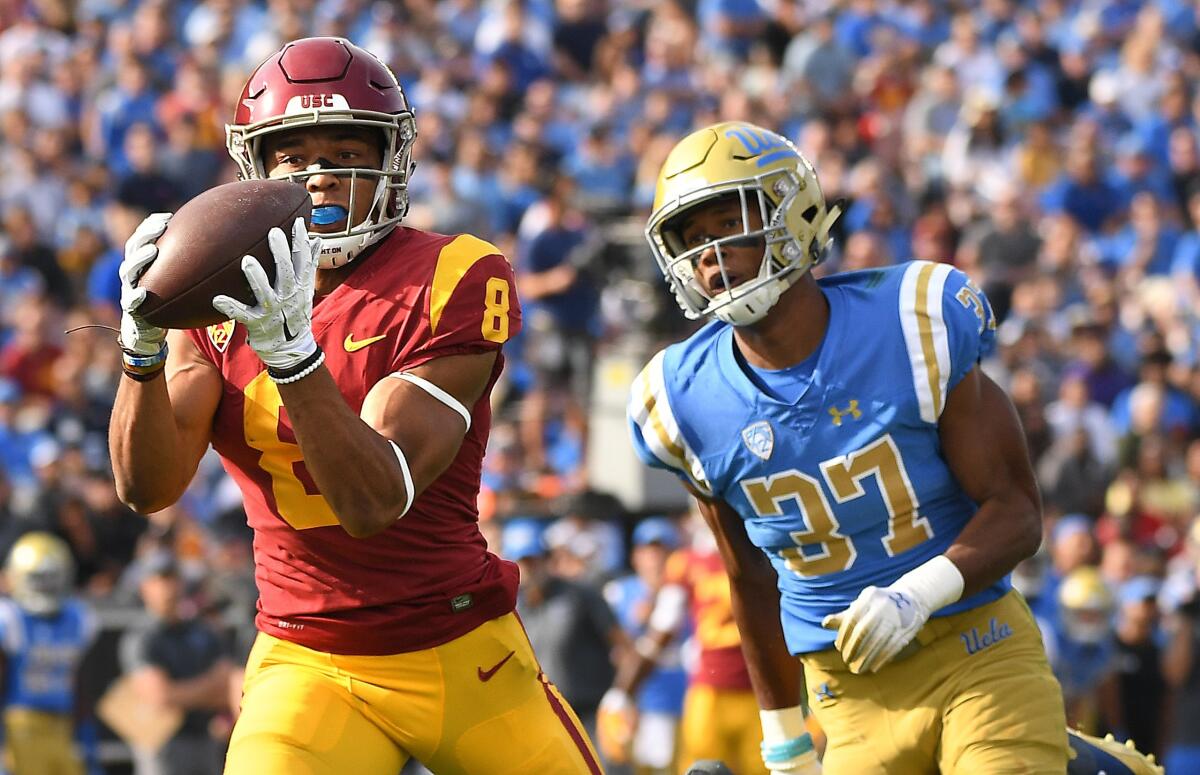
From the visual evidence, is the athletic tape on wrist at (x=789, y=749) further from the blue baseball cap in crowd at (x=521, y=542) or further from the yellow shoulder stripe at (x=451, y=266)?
the blue baseball cap in crowd at (x=521, y=542)

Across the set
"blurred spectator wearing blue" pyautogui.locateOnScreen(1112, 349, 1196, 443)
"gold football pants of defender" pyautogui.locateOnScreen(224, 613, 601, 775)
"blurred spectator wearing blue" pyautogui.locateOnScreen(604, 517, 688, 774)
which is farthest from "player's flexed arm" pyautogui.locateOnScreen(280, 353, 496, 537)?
"blurred spectator wearing blue" pyautogui.locateOnScreen(1112, 349, 1196, 443)

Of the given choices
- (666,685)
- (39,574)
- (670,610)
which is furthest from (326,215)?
(39,574)

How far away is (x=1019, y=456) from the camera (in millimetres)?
4266

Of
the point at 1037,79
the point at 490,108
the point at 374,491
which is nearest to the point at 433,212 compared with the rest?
the point at 490,108

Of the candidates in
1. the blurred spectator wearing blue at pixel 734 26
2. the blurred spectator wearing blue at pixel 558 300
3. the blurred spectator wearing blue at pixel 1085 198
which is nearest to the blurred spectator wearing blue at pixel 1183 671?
the blurred spectator wearing blue at pixel 558 300

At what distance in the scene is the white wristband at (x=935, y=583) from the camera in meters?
4.04

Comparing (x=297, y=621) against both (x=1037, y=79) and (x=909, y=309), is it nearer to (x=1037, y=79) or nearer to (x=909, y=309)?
(x=909, y=309)

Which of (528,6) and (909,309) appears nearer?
(909,309)

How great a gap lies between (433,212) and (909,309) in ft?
26.8

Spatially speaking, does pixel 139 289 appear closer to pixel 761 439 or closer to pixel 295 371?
pixel 295 371

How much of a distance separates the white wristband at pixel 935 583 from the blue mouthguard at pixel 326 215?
138 cm

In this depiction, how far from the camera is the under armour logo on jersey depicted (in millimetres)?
4223

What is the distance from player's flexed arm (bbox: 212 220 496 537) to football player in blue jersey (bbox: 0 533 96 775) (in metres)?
6.69

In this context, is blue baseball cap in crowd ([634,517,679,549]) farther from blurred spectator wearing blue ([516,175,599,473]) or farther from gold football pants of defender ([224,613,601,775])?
gold football pants of defender ([224,613,601,775])
